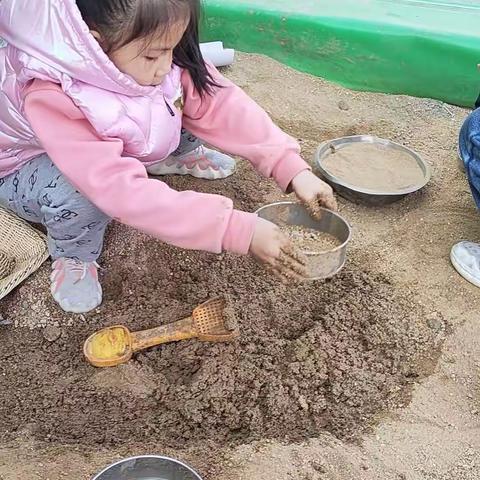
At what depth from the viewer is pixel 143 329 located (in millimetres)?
1762

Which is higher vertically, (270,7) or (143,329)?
(270,7)

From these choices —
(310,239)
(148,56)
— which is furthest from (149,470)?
(148,56)

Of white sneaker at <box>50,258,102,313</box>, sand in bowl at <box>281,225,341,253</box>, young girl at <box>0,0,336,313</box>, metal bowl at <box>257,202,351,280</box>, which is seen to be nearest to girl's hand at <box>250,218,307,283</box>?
young girl at <box>0,0,336,313</box>

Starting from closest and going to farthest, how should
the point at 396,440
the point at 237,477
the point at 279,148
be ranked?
the point at 237,477 → the point at 396,440 → the point at 279,148

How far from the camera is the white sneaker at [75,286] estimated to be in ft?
5.86

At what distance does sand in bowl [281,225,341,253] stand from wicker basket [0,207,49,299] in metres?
0.63

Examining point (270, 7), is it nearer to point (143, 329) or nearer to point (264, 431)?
point (143, 329)

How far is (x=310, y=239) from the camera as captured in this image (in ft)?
5.82

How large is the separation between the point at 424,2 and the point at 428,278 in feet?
4.39

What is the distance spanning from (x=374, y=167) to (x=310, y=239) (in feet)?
1.81

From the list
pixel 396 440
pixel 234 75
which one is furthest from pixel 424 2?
pixel 396 440

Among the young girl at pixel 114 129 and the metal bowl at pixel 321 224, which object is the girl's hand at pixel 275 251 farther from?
the metal bowl at pixel 321 224

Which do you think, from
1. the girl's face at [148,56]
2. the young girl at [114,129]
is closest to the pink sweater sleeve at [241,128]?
the young girl at [114,129]

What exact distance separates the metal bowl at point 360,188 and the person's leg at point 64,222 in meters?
0.70
